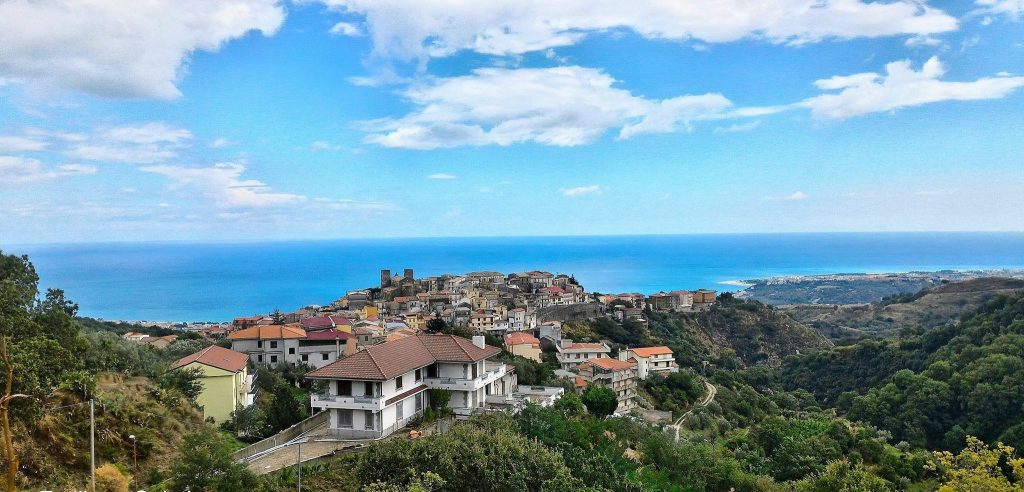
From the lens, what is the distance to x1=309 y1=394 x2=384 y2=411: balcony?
16.8m

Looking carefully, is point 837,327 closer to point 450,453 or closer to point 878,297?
point 878,297

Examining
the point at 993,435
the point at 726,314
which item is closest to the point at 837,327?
the point at 726,314

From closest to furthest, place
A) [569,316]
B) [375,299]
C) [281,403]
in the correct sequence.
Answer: [281,403], [569,316], [375,299]

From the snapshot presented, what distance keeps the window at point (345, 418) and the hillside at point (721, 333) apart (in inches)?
1540

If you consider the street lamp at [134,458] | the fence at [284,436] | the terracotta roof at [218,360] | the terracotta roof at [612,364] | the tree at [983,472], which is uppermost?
the terracotta roof at [218,360]

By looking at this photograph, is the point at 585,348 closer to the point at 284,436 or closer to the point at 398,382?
the point at 398,382

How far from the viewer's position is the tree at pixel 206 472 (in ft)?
34.1

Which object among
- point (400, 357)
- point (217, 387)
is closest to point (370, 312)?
point (217, 387)

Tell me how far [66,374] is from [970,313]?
204 ft

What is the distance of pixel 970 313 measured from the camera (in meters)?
53.5

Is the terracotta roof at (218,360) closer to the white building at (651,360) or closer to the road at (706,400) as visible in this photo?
the road at (706,400)

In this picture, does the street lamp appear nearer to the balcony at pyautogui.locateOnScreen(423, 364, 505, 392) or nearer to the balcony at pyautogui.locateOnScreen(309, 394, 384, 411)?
the balcony at pyautogui.locateOnScreen(309, 394, 384, 411)

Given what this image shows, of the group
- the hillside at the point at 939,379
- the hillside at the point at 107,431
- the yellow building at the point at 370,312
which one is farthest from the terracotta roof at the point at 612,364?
the hillside at the point at 107,431

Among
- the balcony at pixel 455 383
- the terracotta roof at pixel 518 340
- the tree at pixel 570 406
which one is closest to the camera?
the balcony at pixel 455 383
